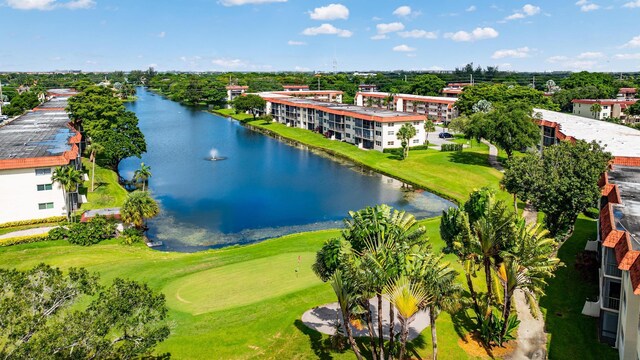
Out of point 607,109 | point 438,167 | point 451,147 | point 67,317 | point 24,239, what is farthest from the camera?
point 607,109

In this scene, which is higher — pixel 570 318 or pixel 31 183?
pixel 31 183

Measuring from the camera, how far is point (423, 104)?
5694 inches

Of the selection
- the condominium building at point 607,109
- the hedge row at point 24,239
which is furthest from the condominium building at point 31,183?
the condominium building at point 607,109

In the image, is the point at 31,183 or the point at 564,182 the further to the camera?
the point at 31,183

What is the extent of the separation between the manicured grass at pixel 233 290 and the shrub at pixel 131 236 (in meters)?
0.99

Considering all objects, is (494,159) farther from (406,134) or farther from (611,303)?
(611,303)

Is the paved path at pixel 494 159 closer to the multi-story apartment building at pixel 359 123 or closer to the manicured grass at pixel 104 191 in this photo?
the multi-story apartment building at pixel 359 123

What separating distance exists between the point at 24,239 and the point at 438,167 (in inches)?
2419

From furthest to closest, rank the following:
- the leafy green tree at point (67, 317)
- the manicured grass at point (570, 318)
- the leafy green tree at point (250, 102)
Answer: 1. the leafy green tree at point (250, 102)
2. the manicured grass at point (570, 318)
3. the leafy green tree at point (67, 317)

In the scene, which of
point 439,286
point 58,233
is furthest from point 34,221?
point 439,286

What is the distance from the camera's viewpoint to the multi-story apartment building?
3863 inches

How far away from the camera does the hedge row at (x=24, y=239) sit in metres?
47.0

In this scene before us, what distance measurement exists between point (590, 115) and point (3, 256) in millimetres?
130244

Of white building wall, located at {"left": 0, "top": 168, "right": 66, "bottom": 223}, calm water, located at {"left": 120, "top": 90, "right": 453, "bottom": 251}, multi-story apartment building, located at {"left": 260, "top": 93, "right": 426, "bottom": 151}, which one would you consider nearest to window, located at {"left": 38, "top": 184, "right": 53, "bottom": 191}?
white building wall, located at {"left": 0, "top": 168, "right": 66, "bottom": 223}
